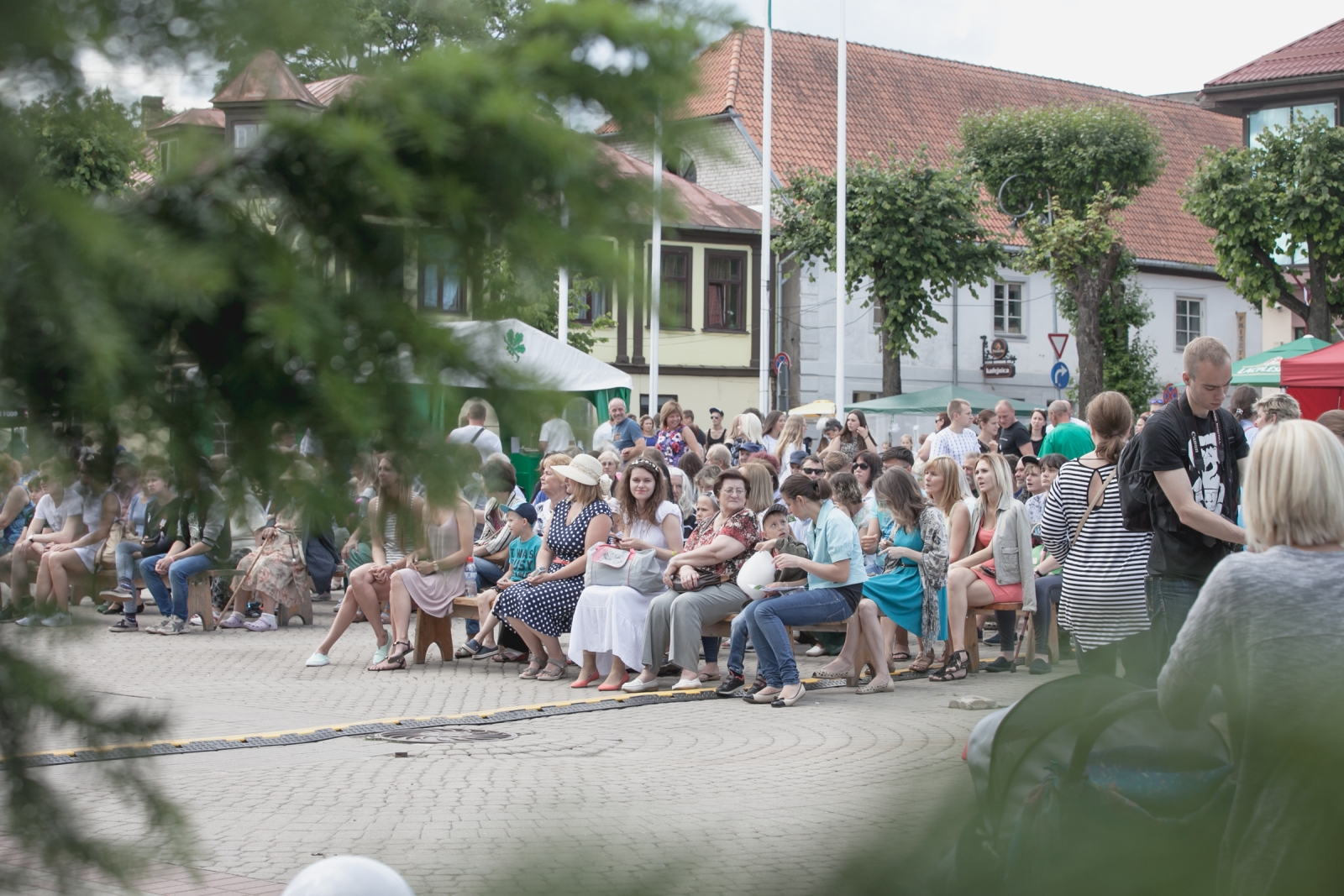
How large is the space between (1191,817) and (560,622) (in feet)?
34.5

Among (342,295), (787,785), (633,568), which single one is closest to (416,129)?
(342,295)

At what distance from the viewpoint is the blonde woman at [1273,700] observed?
91 centimetres

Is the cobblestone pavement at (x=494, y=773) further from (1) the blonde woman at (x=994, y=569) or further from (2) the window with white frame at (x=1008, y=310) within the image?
(2) the window with white frame at (x=1008, y=310)

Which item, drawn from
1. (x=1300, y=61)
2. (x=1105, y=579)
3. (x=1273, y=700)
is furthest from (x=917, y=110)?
(x=1273, y=700)

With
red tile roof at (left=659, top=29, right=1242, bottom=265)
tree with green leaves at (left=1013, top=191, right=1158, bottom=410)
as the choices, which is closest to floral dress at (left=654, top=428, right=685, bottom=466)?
red tile roof at (left=659, top=29, right=1242, bottom=265)

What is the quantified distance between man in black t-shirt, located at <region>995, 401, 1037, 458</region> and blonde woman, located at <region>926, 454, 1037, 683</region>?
4.48m

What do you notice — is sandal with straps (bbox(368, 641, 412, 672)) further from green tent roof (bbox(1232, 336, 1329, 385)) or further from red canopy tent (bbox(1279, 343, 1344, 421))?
green tent roof (bbox(1232, 336, 1329, 385))

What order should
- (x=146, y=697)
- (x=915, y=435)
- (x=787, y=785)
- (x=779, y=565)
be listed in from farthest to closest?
(x=915, y=435) < (x=779, y=565) < (x=787, y=785) < (x=146, y=697)

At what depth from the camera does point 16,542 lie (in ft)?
4.17

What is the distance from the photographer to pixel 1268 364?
20375 millimetres

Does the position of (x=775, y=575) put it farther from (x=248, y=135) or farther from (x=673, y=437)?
(x=248, y=135)

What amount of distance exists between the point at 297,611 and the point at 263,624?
1.77ft

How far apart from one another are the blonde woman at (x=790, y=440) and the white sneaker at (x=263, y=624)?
5767mm

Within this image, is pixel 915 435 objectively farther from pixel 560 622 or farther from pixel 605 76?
pixel 605 76
